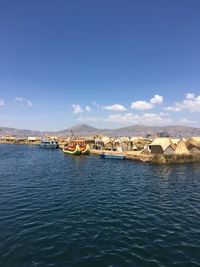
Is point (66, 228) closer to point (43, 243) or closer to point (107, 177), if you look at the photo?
point (43, 243)

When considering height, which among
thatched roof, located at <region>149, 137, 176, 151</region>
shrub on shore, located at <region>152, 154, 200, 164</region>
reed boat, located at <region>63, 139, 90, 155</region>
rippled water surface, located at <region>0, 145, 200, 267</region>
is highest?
thatched roof, located at <region>149, 137, 176, 151</region>

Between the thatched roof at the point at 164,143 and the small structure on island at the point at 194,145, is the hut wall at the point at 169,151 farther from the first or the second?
the small structure on island at the point at 194,145

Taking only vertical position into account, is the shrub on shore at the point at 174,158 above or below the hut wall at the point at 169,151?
below

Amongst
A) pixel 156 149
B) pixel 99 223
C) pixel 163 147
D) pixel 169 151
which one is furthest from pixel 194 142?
pixel 99 223

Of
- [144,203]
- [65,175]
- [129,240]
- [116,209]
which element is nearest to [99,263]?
[129,240]

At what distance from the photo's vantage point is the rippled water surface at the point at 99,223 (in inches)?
619

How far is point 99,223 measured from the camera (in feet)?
71.1

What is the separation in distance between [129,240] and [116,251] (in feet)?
6.83

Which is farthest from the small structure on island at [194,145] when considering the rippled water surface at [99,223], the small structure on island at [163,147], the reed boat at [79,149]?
the reed boat at [79,149]

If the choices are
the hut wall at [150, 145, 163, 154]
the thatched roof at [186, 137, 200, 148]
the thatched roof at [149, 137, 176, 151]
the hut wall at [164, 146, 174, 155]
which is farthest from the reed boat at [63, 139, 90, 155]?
the thatched roof at [186, 137, 200, 148]

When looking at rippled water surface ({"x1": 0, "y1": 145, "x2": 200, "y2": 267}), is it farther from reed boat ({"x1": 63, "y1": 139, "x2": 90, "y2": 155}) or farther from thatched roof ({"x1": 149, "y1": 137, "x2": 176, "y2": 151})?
reed boat ({"x1": 63, "y1": 139, "x2": 90, "y2": 155})

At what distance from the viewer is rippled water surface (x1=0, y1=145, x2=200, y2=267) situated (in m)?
15.7

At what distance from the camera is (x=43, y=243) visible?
→ 17.6 m

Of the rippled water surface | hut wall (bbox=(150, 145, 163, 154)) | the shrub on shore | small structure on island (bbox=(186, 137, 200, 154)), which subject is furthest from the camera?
small structure on island (bbox=(186, 137, 200, 154))
